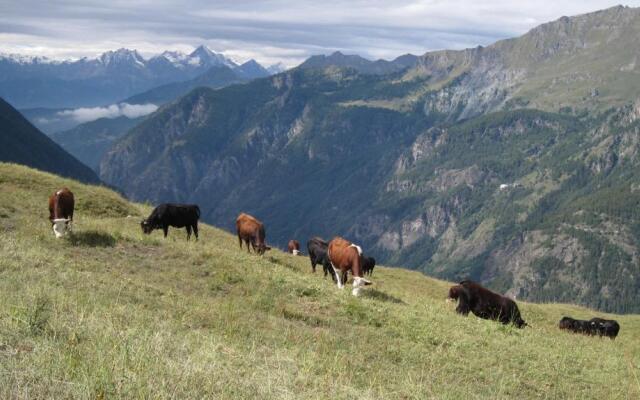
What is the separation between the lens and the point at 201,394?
28.3 ft

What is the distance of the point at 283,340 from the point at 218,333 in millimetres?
1683

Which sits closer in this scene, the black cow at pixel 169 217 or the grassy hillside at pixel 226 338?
the grassy hillside at pixel 226 338

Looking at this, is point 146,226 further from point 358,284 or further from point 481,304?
point 481,304

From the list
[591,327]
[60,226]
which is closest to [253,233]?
[60,226]

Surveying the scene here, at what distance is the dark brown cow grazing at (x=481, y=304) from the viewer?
92.0 feet

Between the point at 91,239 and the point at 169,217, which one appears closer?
the point at 91,239

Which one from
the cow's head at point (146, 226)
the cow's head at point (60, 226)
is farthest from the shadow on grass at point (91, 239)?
the cow's head at point (146, 226)

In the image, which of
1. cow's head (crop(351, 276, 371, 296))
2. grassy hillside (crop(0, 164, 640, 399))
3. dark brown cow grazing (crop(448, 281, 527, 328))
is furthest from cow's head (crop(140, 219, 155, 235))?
dark brown cow grazing (crop(448, 281, 527, 328))

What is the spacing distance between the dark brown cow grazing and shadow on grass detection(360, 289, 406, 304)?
262cm

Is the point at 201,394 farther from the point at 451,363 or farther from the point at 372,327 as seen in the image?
the point at 372,327

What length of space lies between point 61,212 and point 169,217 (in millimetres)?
10950

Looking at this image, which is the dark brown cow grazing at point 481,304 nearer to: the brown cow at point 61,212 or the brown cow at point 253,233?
the brown cow at point 253,233

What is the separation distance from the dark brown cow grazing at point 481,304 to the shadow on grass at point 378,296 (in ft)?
8.59

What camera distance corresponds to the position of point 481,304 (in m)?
28.5
